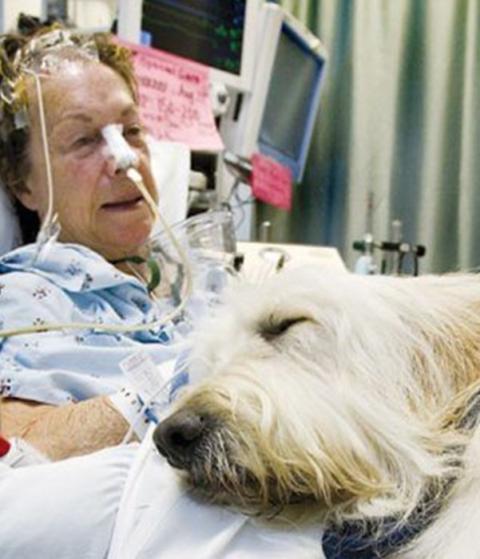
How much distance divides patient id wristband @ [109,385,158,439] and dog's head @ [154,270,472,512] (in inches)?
4.5

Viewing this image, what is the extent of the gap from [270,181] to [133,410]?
1.73 metres

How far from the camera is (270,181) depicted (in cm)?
261

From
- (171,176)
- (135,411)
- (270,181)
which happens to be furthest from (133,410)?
(270,181)

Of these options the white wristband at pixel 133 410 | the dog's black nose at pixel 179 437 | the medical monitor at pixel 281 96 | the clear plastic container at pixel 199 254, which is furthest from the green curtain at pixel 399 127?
the dog's black nose at pixel 179 437

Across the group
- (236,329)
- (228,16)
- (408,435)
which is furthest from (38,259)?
(228,16)

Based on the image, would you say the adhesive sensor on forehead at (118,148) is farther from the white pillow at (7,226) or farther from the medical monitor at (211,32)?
the medical monitor at (211,32)

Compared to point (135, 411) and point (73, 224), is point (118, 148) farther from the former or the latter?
point (135, 411)

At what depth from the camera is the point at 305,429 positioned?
0.75m

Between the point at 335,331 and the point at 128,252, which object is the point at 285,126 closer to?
the point at 128,252

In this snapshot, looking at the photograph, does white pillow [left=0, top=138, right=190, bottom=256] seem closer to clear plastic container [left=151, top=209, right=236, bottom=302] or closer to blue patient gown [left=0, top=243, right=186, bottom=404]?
clear plastic container [left=151, top=209, right=236, bottom=302]

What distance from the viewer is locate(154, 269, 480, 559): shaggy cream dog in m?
0.71

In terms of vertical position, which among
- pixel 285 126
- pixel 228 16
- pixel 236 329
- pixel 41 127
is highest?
pixel 228 16

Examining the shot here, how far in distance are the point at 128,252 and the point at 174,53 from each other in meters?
0.82

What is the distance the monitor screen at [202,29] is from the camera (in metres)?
2.06
